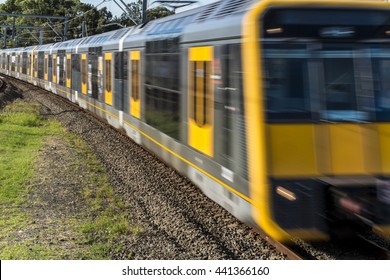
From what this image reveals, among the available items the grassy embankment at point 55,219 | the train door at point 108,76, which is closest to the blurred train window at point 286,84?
the grassy embankment at point 55,219

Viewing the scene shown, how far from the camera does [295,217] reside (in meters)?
5.11

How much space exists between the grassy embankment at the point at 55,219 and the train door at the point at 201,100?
145cm

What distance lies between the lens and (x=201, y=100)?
6.95 meters

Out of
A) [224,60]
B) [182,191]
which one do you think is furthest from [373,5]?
[182,191]

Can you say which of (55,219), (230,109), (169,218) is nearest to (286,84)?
(230,109)

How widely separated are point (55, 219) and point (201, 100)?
8.33 ft

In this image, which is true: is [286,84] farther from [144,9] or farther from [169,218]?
[144,9]

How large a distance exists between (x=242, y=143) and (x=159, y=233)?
1.58 m

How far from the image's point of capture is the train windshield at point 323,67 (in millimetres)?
5176

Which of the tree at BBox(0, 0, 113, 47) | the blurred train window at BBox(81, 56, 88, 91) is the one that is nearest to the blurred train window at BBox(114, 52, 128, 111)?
the blurred train window at BBox(81, 56, 88, 91)

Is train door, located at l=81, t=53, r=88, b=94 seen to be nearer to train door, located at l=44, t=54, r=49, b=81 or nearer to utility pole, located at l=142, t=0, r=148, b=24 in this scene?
utility pole, located at l=142, t=0, r=148, b=24
